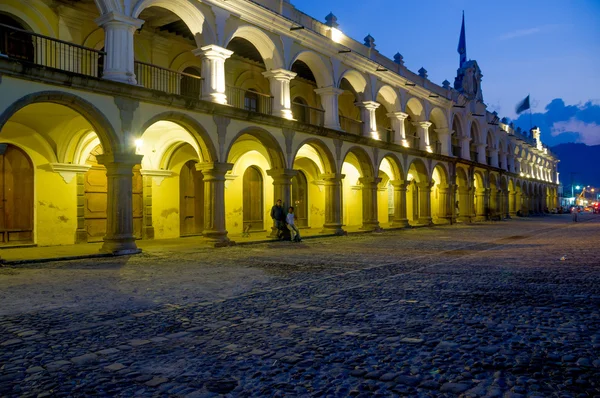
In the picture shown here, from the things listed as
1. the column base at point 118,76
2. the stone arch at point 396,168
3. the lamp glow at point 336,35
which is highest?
the lamp glow at point 336,35

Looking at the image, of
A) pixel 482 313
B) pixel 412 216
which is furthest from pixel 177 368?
pixel 412 216

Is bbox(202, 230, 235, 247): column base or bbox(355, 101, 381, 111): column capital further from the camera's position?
bbox(355, 101, 381, 111): column capital

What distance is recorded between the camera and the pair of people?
17.4m

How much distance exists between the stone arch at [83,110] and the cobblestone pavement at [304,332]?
4.11 m

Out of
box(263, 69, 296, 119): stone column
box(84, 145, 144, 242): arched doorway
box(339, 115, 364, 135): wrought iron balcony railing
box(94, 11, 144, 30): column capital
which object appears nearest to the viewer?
box(94, 11, 144, 30): column capital

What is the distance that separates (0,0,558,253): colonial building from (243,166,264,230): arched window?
67 millimetres

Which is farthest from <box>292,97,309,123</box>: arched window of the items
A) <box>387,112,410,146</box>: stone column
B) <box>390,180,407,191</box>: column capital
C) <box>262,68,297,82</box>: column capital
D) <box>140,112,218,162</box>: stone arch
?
<box>140,112,218,162</box>: stone arch

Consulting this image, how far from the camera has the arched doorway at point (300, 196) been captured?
25688mm

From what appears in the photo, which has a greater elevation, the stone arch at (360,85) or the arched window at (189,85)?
the stone arch at (360,85)

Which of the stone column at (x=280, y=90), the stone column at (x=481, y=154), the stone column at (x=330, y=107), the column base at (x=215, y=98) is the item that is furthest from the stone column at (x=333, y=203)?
the stone column at (x=481, y=154)

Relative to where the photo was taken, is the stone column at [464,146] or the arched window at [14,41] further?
the stone column at [464,146]

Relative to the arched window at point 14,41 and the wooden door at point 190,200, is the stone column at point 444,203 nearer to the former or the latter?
the wooden door at point 190,200

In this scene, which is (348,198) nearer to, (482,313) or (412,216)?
(412,216)

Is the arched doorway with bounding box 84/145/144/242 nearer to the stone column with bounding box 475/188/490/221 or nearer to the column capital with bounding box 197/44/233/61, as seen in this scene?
the column capital with bounding box 197/44/233/61
